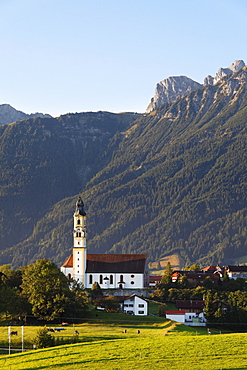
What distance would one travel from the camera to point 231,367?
74.1m

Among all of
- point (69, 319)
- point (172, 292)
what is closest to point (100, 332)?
point (69, 319)

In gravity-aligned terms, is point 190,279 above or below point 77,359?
above

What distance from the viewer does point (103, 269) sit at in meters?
177

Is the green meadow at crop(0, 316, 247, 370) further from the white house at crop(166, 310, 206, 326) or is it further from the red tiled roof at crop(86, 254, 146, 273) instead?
the red tiled roof at crop(86, 254, 146, 273)

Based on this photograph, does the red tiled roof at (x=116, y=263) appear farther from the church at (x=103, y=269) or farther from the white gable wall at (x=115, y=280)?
the white gable wall at (x=115, y=280)

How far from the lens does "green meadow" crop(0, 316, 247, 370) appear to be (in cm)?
7619

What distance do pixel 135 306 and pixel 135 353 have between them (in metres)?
61.3

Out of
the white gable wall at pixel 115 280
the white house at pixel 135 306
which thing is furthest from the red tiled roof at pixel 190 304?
the white gable wall at pixel 115 280

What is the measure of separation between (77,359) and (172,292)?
3143 inches

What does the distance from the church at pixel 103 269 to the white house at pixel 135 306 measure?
94.4 feet

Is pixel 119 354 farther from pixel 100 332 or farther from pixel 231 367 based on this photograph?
pixel 100 332

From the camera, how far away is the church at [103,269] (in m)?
175

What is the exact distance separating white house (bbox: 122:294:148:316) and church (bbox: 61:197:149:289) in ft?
94.4

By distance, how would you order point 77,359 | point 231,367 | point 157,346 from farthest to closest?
point 157,346 < point 77,359 < point 231,367
